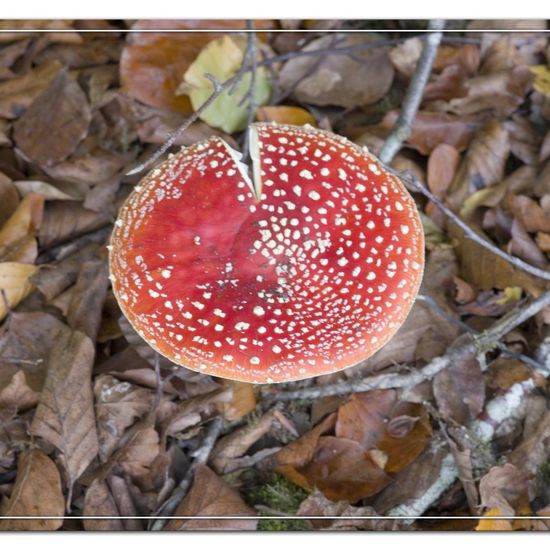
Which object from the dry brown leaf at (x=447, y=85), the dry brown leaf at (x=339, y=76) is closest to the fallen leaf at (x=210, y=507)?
the dry brown leaf at (x=339, y=76)

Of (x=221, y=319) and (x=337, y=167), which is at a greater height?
(x=337, y=167)

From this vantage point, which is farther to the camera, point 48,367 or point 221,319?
point 48,367

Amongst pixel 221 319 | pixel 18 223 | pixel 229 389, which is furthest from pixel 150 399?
pixel 18 223

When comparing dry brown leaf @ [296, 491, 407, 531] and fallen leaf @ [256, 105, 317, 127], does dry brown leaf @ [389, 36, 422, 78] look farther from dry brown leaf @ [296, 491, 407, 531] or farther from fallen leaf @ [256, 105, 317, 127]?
dry brown leaf @ [296, 491, 407, 531]

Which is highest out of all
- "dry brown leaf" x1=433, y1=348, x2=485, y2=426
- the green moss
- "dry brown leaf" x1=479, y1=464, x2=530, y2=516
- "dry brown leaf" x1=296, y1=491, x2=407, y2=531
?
"dry brown leaf" x1=433, y1=348, x2=485, y2=426

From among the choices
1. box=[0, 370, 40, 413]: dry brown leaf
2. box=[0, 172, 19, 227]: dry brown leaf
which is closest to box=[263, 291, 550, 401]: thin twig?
box=[0, 370, 40, 413]: dry brown leaf

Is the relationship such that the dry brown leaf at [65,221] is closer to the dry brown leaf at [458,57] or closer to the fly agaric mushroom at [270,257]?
the fly agaric mushroom at [270,257]

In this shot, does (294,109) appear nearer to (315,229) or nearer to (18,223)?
(315,229)
